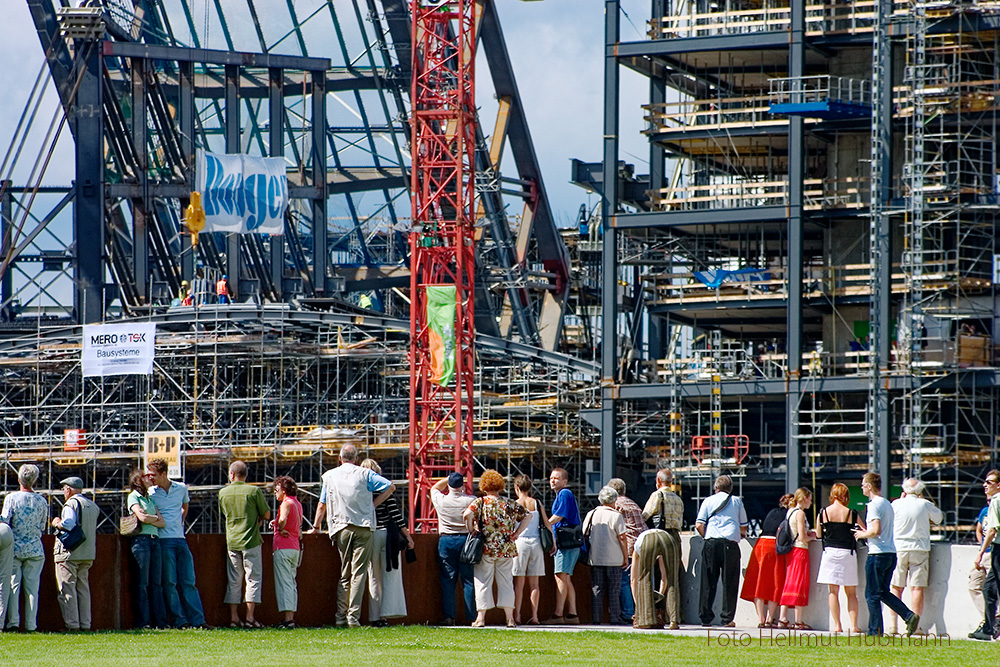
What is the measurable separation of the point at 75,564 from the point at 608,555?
641 centimetres

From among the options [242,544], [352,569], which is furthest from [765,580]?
[242,544]

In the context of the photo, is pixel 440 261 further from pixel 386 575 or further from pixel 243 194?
pixel 386 575

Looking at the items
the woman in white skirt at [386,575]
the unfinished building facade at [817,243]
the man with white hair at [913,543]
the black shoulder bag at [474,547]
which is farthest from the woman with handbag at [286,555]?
the unfinished building facade at [817,243]

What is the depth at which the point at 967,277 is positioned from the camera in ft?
180

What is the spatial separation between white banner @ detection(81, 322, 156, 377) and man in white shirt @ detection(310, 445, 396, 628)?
130 feet

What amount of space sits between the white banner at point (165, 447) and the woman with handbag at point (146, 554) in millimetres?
37508

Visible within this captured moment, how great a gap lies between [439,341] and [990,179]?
57.8 ft

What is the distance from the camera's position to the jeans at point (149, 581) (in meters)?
20.9

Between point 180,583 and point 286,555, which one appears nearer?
point 180,583

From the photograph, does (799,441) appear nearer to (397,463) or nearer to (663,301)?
(663,301)

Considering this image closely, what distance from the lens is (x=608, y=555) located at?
75.6 ft

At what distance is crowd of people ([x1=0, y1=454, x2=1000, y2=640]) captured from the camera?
67.1ft

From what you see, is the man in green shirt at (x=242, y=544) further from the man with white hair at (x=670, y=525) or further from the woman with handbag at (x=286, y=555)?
the man with white hair at (x=670, y=525)

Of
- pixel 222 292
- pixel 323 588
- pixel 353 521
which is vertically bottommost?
pixel 323 588
